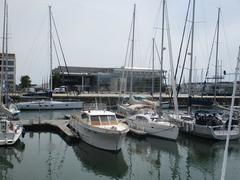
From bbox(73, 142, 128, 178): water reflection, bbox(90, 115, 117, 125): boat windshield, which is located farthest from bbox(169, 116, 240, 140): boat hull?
bbox(73, 142, 128, 178): water reflection

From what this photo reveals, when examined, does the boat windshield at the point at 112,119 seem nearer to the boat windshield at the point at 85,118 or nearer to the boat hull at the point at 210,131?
the boat windshield at the point at 85,118

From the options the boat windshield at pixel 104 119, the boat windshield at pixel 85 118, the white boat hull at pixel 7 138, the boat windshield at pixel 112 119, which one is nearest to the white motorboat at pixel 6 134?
the white boat hull at pixel 7 138

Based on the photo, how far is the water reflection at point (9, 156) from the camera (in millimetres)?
21984

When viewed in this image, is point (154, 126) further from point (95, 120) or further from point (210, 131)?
point (95, 120)

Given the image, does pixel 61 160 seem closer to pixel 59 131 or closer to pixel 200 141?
pixel 59 131

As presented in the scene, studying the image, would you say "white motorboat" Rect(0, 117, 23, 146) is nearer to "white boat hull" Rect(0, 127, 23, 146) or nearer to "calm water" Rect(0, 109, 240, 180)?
"white boat hull" Rect(0, 127, 23, 146)

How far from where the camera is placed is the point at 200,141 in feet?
107

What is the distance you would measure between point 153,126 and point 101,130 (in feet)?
27.4

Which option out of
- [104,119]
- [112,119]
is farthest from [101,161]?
[112,119]

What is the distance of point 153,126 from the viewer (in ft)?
108

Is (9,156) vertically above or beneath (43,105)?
above

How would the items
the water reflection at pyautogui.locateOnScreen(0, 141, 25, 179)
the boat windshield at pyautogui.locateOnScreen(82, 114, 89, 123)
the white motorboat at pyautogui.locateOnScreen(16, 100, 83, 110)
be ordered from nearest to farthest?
the water reflection at pyautogui.locateOnScreen(0, 141, 25, 179)
the boat windshield at pyautogui.locateOnScreen(82, 114, 89, 123)
the white motorboat at pyautogui.locateOnScreen(16, 100, 83, 110)

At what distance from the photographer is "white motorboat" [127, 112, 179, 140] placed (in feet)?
104

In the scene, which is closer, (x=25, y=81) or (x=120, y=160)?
(x=120, y=160)
